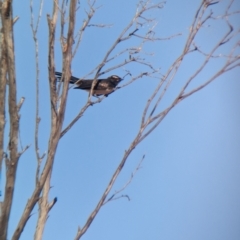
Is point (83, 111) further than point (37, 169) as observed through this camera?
Yes

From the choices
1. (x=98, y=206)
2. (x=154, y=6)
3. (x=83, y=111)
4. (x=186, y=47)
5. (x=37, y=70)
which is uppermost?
(x=154, y=6)

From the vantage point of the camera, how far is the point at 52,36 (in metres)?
1.22

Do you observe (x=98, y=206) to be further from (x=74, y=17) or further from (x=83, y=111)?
(x=74, y=17)

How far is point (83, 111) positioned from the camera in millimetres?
1354

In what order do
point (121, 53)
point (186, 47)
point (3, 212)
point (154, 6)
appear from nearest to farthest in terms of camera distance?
point (3, 212) < point (186, 47) < point (121, 53) < point (154, 6)

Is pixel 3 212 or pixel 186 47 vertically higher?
pixel 186 47

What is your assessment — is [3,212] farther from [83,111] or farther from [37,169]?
[83,111]

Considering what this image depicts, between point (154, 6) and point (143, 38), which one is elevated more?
point (154, 6)

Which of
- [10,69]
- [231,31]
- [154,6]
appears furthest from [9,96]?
[154,6]

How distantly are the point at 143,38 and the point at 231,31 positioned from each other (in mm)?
436

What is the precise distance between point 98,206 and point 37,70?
0.45 metres

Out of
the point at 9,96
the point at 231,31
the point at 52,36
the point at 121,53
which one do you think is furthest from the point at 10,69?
the point at 231,31

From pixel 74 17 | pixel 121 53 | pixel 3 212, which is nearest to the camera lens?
pixel 3 212

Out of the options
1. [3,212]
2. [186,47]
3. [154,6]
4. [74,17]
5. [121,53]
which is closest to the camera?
[3,212]
